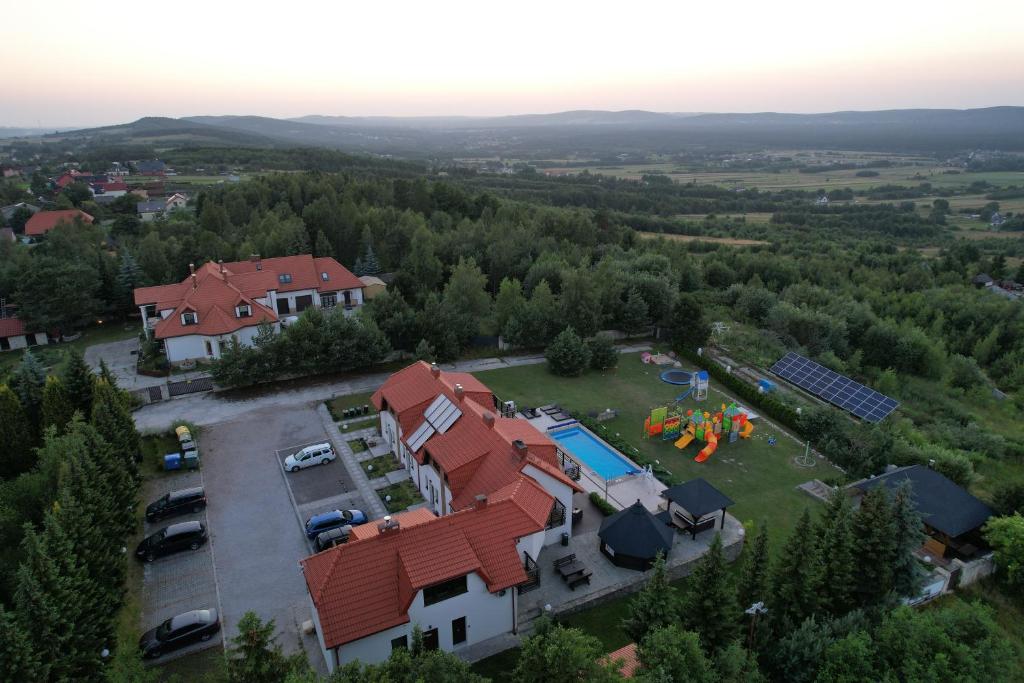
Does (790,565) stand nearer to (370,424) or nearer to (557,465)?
(557,465)

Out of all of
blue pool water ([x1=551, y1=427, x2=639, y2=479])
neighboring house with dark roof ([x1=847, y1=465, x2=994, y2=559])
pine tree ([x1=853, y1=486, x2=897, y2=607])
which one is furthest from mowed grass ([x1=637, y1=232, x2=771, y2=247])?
pine tree ([x1=853, y1=486, x2=897, y2=607])

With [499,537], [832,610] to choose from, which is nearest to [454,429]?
[499,537]

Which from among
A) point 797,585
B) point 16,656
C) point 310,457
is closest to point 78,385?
point 310,457

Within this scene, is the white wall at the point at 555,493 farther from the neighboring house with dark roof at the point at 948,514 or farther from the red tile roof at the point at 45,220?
the red tile roof at the point at 45,220

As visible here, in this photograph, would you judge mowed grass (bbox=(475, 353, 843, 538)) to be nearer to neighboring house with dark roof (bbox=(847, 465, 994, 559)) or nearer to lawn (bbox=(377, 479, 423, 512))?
neighboring house with dark roof (bbox=(847, 465, 994, 559))

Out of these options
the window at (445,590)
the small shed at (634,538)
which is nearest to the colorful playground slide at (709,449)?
the small shed at (634,538)

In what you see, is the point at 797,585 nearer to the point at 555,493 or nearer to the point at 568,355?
the point at 555,493
